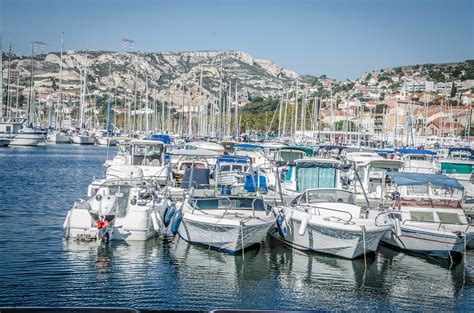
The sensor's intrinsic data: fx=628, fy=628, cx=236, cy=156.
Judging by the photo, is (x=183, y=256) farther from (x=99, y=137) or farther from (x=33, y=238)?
(x=99, y=137)

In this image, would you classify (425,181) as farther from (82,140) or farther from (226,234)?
(82,140)

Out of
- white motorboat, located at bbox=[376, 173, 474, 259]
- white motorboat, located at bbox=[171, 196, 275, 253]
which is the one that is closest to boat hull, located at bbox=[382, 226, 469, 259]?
white motorboat, located at bbox=[376, 173, 474, 259]

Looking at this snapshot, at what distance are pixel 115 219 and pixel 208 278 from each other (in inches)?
224

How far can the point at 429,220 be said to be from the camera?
22.6 meters

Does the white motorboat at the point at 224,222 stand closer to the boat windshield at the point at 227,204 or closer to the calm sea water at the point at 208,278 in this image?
the boat windshield at the point at 227,204

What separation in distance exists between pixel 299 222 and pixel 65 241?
854cm

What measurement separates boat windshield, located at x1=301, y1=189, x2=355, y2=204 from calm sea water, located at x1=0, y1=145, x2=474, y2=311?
2.20 m

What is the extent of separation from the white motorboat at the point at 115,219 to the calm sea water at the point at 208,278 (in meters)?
0.46

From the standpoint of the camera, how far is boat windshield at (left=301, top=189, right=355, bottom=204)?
23281 millimetres

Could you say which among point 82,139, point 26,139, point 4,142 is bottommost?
point 4,142

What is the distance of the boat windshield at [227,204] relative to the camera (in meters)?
22.4

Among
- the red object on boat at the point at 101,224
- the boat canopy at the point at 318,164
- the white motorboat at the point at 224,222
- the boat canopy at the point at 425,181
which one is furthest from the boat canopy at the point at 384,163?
the red object on boat at the point at 101,224

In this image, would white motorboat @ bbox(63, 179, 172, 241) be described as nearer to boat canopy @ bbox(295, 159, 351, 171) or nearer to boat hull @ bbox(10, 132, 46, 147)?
boat canopy @ bbox(295, 159, 351, 171)

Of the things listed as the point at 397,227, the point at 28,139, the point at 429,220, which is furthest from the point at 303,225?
the point at 28,139
